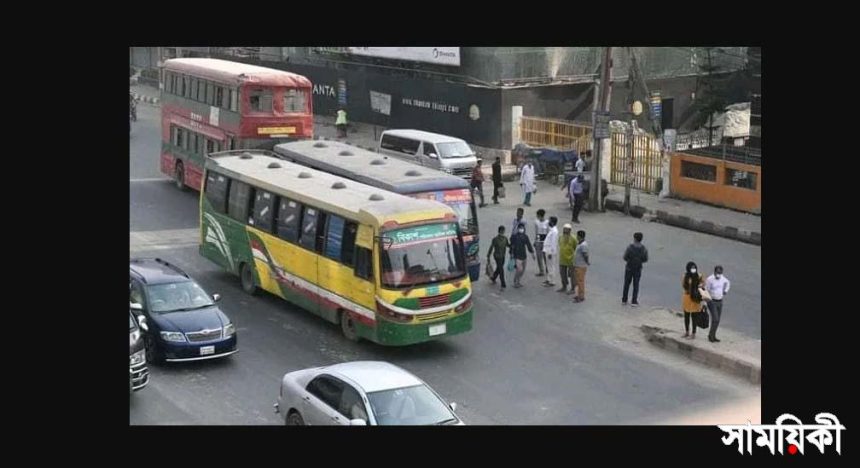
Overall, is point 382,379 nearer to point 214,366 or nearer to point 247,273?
point 214,366

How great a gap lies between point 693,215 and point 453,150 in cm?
740

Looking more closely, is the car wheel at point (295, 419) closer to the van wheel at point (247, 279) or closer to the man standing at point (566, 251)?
the van wheel at point (247, 279)

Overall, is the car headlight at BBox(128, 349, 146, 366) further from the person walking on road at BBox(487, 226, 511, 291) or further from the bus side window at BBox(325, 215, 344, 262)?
the person walking on road at BBox(487, 226, 511, 291)

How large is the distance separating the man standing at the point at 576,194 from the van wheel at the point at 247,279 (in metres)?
9.74

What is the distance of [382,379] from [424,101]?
28175mm

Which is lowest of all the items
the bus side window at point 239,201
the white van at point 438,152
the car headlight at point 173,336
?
the car headlight at point 173,336

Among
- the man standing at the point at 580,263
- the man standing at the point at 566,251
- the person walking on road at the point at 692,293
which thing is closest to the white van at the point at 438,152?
the man standing at the point at 566,251

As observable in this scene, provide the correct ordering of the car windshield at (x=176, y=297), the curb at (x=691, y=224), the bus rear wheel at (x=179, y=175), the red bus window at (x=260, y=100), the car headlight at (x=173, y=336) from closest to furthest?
the car headlight at (x=173, y=336)
the car windshield at (x=176, y=297)
the curb at (x=691, y=224)
the red bus window at (x=260, y=100)
the bus rear wheel at (x=179, y=175)

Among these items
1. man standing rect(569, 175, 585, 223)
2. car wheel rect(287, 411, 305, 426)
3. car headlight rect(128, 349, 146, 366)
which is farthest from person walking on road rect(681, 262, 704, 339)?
man standing rect(569, 175, 585, 223)

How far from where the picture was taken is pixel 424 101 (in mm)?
41906

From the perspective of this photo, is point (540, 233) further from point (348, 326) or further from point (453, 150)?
point (453, 150)

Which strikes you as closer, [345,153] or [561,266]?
[561,266]

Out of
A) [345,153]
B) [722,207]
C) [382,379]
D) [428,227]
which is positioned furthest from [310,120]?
[382,379]

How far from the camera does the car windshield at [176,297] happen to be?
18.5m
